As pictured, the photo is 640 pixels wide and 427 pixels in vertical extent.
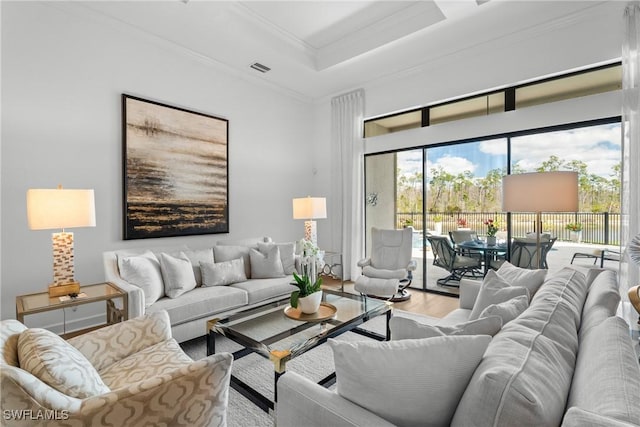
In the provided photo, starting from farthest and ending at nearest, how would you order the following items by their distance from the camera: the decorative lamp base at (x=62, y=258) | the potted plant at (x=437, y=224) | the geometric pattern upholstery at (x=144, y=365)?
the potted plant at (x=437, y=224)
the decorative lamp base at (x=62, y=258)
the geometric pattern upholstery at (x=144, y=365)

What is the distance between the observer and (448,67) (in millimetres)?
4129

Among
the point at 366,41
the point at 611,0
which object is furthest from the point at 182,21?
the point at 611,0

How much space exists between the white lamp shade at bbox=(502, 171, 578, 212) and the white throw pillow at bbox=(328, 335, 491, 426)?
1.94 m

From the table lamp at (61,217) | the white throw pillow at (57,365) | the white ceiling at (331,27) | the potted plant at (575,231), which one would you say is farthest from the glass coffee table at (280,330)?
the white ceiling at (331,27)

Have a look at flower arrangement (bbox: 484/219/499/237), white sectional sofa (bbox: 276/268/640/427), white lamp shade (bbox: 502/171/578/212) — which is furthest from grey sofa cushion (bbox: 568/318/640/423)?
flower arrangement (bbox: 484/219/499/237)

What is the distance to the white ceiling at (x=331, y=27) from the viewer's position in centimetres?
312

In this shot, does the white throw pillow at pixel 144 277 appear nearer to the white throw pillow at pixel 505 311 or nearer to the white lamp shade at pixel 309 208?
the white lamp shade at pixel 309 208

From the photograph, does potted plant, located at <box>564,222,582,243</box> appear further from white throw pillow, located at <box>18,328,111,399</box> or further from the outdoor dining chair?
white throw pillow, located at <box>18,328,111,399</box>

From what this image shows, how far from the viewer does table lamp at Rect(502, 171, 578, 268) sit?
92.4 inches

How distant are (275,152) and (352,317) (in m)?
3.32

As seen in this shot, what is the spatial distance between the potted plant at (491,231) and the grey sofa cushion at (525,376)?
10.2ft

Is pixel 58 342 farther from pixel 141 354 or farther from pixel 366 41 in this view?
pixel 366 41

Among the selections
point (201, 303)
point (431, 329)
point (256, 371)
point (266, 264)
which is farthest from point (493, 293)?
point (266, 264)

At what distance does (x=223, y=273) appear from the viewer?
3.29 m
